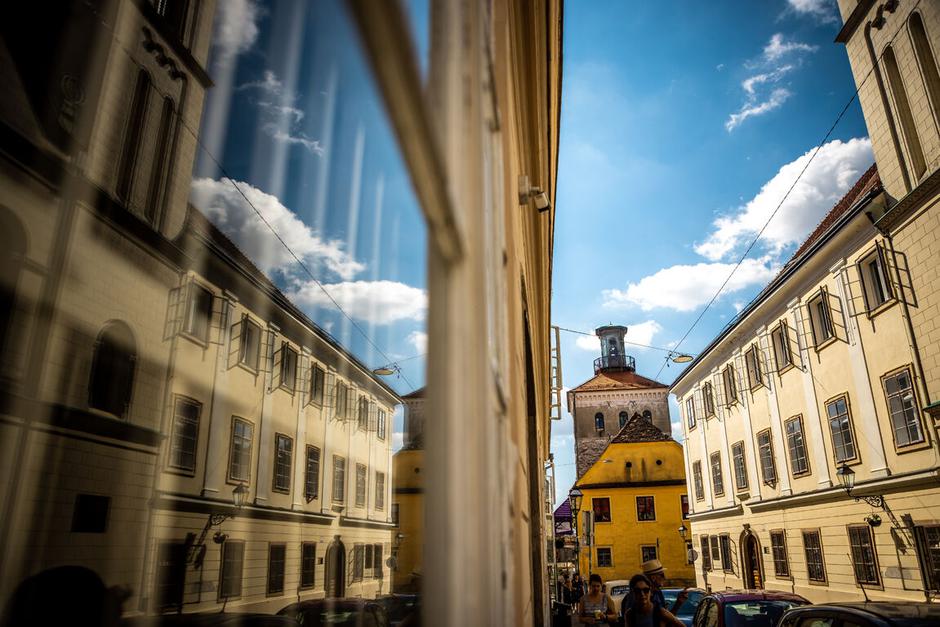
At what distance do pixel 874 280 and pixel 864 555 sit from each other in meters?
7.08

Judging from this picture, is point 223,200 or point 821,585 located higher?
point 223,200

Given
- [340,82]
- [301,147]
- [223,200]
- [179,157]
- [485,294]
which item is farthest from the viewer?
[179,157]

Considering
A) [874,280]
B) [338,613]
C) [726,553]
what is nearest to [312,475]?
[338,613]

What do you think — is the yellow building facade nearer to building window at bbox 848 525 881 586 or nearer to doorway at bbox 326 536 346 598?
building window at bbox 848 525 881 586

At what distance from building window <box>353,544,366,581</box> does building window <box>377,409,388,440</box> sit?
26.1 inches

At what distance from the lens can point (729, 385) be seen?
23656 millimetres

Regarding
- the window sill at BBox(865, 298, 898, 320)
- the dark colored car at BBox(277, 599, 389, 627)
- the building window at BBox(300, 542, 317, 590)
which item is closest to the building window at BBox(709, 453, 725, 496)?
the window sill at BBox(865, 298, 898, 320)

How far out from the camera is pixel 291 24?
2.97 metres

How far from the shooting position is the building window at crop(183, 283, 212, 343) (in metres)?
5.12

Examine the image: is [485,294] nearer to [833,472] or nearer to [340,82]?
[340,82]

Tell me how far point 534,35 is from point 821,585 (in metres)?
19.0

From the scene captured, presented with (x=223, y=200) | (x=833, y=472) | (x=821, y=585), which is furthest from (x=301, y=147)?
(x=821, y=585)

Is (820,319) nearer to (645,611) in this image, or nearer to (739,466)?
(739,466)

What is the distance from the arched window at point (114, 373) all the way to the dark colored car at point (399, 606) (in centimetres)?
329
